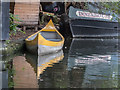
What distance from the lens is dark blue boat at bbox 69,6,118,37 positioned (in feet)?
75.9

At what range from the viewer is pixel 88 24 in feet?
79.0

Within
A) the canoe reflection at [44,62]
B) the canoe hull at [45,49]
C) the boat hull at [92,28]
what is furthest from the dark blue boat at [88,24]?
the canoe reflection at [44,62]

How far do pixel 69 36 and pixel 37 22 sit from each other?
775 cm

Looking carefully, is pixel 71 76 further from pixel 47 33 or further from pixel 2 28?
pixel 47 33

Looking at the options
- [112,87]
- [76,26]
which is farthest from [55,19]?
[112,87]

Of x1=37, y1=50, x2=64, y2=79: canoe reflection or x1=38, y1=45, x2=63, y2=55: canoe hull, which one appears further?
x1=38, y1=45, x2=63, y2=55: canoe hull

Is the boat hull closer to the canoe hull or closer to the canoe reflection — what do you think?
the canoe hull

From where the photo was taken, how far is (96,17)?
81.1 ft

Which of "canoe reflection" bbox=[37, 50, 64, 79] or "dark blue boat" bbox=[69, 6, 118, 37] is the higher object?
"dark blue boat" bbox=[69, 6, 118, 37]

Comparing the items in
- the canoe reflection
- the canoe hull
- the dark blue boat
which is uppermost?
the dark blue boat

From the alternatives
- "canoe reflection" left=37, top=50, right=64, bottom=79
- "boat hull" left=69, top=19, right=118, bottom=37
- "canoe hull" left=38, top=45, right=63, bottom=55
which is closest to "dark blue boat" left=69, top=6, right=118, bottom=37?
"boat hull" left=69, top=19, right=118, bottom=37

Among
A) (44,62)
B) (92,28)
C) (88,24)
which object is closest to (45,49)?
(44,62)

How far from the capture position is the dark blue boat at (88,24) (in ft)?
75.9

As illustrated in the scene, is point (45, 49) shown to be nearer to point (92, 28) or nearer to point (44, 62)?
point (44, 62)
